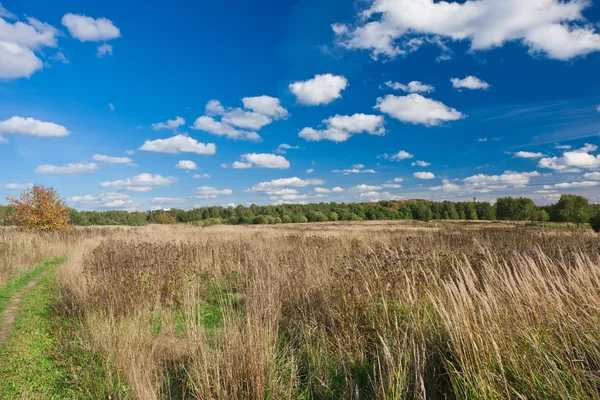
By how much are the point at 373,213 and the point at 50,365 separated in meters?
88.7

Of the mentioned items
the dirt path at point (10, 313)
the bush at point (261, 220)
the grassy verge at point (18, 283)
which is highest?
the bush at point (261, 220)

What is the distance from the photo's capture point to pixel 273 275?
20.5ft

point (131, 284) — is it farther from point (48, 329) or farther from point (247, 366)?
point (247, 366)

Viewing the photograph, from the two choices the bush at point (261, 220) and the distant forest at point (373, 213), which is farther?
the bush at point (261, 220)

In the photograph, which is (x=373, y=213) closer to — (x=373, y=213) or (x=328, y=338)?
(x=373, y=213)

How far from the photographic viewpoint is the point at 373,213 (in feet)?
296

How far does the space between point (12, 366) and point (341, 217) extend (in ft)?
273

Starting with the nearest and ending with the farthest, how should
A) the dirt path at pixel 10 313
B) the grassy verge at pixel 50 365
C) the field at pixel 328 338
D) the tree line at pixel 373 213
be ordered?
the field at pixel 328 338 < the grassy verge at pixel 50 365 < the dirt path at pixel 10 313 < the tree line at pixel 373 213

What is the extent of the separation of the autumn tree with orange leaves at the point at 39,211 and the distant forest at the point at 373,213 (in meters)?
42.0

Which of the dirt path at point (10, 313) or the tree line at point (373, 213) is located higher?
the tree line at point (373, 213)

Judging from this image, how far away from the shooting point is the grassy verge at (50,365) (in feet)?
13.1

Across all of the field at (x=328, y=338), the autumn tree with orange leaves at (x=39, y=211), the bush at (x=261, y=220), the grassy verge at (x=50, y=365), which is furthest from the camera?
the bush at (x=261, y=220)

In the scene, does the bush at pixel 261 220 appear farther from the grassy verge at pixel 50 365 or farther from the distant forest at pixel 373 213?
the grassy verge at pixel 50 365

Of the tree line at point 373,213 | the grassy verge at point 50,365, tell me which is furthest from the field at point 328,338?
the tree line at point 373,213
